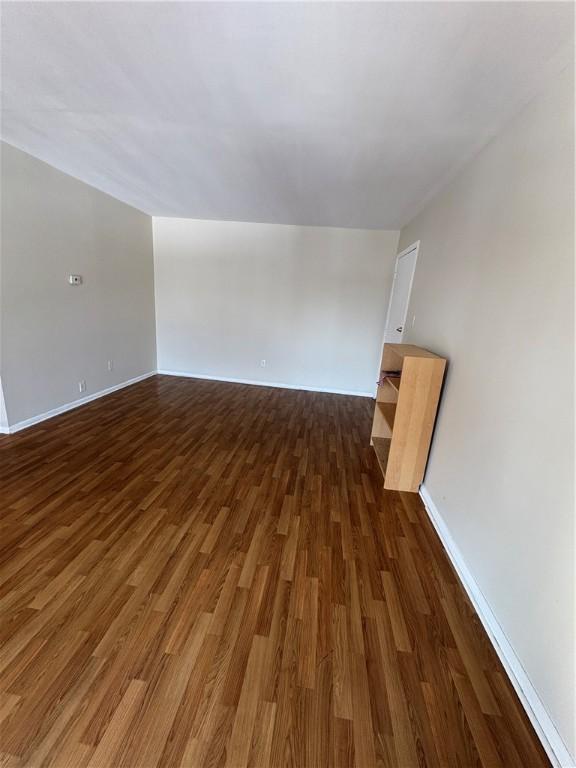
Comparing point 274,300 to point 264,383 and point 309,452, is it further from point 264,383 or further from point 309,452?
point 309,452

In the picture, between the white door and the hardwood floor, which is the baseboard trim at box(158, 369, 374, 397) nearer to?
the white door

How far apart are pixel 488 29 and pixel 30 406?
4.23 m

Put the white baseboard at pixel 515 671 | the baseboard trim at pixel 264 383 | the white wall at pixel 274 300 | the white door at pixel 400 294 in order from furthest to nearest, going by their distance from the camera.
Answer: the baseboard trim at pixel 264 383 < the white wall at pixel 274 300 < the white door at pixel 400 294 < the white baseboard at pixel 515 671

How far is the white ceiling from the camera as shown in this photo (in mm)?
1224

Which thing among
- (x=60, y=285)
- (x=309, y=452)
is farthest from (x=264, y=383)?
(x=60, y=285)

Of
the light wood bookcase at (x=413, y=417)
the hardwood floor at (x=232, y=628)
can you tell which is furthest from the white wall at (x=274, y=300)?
the hardwood floor at (x=232, y=628)

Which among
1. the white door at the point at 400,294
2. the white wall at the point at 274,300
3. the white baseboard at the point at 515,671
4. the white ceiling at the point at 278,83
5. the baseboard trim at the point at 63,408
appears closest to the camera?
the white baseboard at the point at 515,671

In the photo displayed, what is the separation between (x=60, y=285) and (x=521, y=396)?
4.10 metres

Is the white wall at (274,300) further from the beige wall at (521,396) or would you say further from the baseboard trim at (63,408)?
the beige wall at (521,396)

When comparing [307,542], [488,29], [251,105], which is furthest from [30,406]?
[488,29]

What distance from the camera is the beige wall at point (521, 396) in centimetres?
111

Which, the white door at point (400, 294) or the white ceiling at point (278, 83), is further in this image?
the white door at point (400, 294)

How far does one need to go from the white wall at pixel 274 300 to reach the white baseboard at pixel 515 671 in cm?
347

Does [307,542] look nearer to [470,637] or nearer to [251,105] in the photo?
[470,637]
